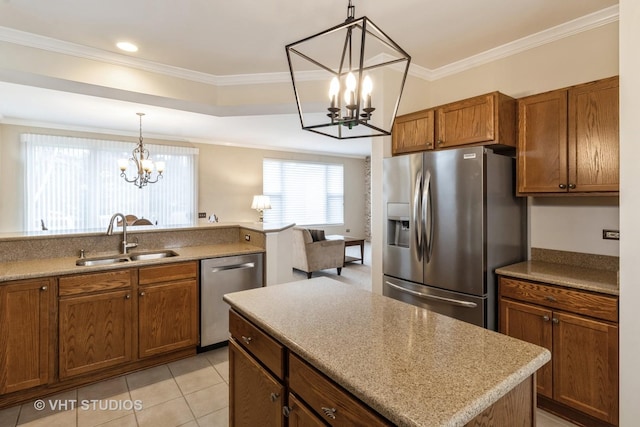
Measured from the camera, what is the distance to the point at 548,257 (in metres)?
2.59

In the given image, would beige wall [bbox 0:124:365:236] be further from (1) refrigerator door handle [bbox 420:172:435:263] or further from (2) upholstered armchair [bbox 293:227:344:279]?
(1) refrigerator door handle [bbox 420:172:435:263]

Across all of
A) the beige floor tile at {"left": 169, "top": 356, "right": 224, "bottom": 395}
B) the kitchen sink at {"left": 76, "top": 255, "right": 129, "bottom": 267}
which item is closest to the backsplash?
the beige floor tile at {"left": 169, "top": 356, "right": 224, "bottom": 395}

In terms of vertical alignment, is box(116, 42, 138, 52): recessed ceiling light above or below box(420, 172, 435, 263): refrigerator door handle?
above

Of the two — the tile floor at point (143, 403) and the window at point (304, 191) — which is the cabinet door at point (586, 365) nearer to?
the tile floor at point (143, 403)

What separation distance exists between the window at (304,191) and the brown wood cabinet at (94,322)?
5.23 meters

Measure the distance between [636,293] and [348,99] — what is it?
170 cm

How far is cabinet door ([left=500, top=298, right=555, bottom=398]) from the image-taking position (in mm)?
2082

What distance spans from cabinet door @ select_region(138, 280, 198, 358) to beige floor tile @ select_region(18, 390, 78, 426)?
51cm

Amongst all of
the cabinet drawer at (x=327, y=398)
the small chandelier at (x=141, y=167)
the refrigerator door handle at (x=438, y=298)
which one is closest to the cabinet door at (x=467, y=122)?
the refrigerator door handle at (x=438, y=298)

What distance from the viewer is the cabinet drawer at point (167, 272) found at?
2.66 metres

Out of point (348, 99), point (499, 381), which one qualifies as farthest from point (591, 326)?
point (348, 99)

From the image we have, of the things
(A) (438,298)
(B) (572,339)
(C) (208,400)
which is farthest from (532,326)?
(C) (208,400)

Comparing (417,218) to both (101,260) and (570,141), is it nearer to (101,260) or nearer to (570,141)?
(570,141)

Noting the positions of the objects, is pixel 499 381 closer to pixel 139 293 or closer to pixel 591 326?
pixel 591 326
